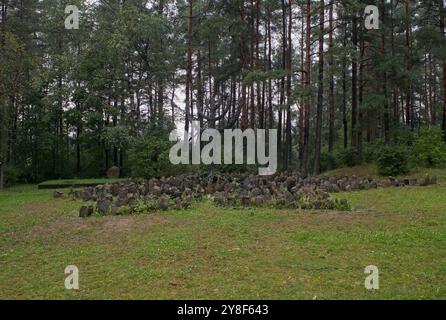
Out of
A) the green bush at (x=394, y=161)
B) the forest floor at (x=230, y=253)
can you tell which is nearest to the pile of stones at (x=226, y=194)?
the forest floor at (x=230, y=253)

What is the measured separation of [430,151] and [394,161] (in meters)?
2.02

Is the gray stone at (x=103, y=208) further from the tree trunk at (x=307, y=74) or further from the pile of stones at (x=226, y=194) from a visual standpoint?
the tree trunk at (x=307, y=74)

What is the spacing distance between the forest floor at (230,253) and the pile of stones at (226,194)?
569mm

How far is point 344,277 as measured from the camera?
4703 millimetres

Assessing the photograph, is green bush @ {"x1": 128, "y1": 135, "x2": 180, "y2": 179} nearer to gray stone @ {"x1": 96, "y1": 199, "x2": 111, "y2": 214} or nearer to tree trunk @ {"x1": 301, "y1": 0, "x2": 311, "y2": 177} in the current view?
tree trunk @ {"x1": 301, "y1": 0, "x2": 311, "y2": 177}

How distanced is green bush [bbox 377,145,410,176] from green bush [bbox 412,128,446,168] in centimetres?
144

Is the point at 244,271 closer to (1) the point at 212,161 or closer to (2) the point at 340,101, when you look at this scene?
(1) the point at 212,161

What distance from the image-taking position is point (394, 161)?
50.0 feet

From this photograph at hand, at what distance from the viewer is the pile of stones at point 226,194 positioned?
9133mm

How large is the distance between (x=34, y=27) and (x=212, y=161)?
46.2 ft

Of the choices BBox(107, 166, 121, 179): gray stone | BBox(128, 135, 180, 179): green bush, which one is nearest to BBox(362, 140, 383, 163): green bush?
BBox(128, 135, 180, 179): green bush

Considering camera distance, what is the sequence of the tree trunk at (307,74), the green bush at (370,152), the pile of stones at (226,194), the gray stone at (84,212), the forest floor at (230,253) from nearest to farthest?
the forest floor at (230,253) → the gray stone at (84,212) → the pile of stones at (226,194) → the tree trunk at (307,74) → the green bush at (370,152)

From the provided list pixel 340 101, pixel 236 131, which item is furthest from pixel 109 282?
pixel 340 101

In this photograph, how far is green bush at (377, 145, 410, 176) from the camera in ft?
49.5
